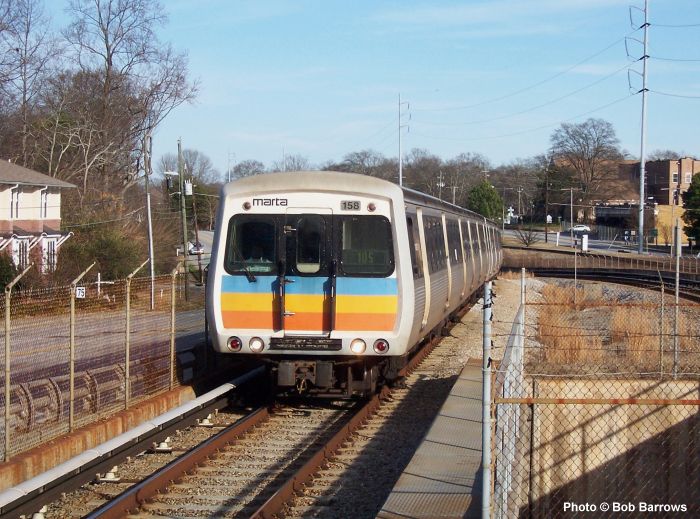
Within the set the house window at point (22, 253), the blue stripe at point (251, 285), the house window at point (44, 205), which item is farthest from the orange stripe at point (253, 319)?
the house window at point (44, 205)

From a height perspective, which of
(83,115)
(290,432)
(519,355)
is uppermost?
(83,115)

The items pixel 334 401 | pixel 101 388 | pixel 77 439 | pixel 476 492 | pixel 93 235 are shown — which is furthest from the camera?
pixel 93 235

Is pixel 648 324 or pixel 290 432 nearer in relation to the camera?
pixel 290 432

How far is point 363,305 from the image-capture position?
36.5ft

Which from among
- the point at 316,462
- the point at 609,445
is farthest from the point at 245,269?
the point at 609,445

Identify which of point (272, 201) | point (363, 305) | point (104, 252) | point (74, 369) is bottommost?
point (74, 369)

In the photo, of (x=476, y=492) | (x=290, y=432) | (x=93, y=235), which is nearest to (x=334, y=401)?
(x=290, y=432)

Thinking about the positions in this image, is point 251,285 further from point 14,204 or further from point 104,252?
point 14,204

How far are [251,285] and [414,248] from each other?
228 cm

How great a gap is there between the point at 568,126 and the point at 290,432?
299 feet

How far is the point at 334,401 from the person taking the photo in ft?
42.6

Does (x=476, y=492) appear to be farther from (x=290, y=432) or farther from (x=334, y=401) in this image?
(x=334, y=401)

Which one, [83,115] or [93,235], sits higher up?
[83,115]

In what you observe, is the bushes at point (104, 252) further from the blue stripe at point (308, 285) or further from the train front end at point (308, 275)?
the blue stripe at point (308, 285)
